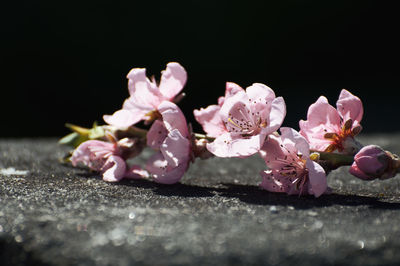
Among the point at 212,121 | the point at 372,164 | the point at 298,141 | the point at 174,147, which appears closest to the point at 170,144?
the point at 174,147

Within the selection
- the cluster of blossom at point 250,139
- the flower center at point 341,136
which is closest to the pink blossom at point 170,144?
the cluster of blossom at point 250,139

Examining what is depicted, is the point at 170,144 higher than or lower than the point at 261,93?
lower

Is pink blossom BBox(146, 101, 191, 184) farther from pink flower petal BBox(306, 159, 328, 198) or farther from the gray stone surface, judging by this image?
pink flower petal BBox(306, 159, 328, 198)

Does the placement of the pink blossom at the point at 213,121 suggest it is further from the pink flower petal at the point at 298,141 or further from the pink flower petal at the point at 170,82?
the pink flower petal at the point at 298,141

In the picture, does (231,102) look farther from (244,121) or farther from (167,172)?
(167,172)

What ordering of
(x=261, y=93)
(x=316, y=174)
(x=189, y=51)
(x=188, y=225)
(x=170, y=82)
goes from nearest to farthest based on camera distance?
(x=188, y=225) → (x=316, y=174) → (x=261, y=93) → (x=170, y=82) → (x=189, y=51)

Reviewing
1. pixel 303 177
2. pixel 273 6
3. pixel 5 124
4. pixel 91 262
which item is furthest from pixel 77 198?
pixel 273 6

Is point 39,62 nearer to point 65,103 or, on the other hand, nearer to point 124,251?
point 65,103
